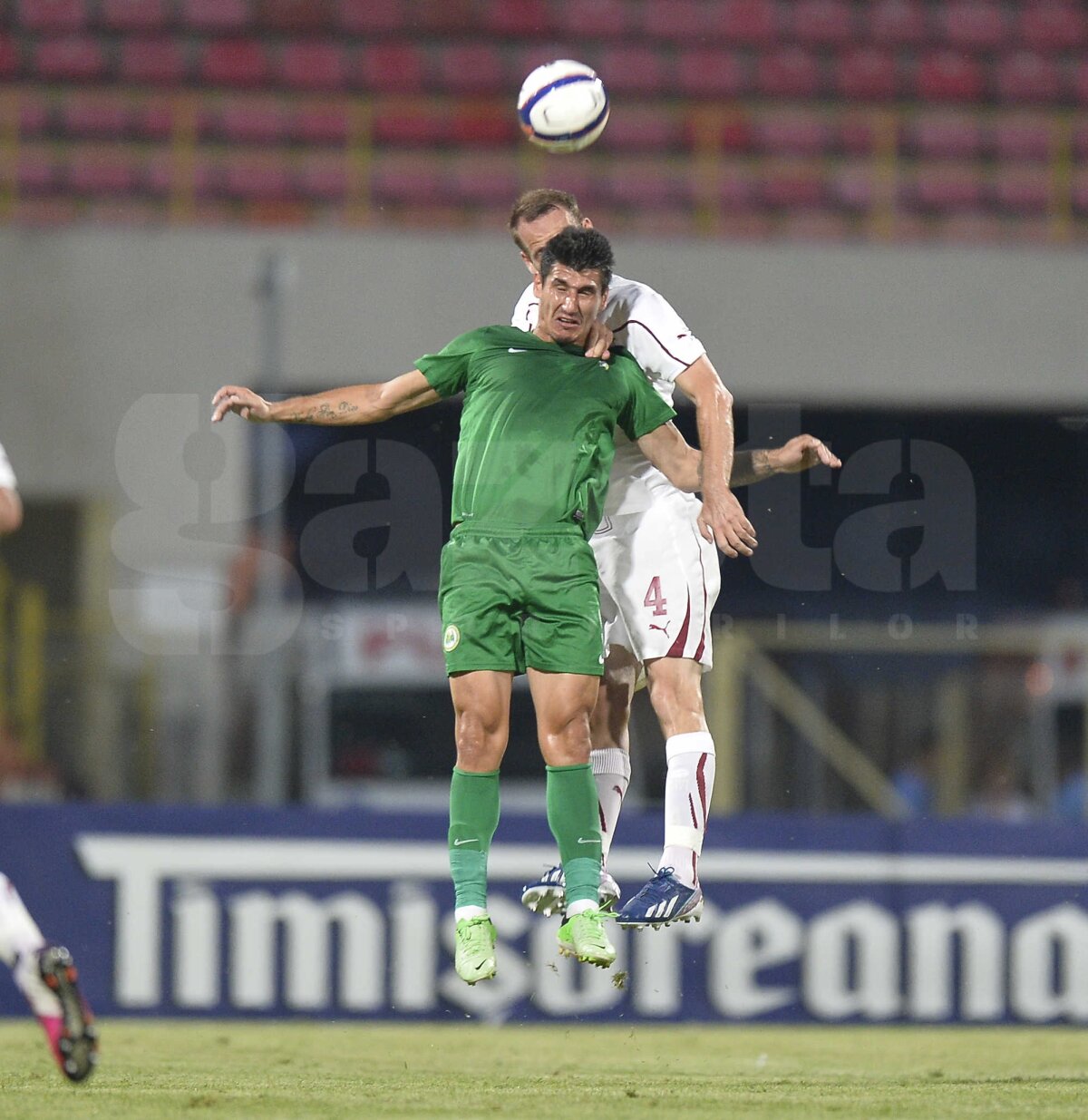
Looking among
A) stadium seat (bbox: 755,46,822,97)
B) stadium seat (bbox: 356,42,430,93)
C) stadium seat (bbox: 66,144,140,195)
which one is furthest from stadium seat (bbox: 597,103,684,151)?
stadium seat (bbox: 66,144,140,195)

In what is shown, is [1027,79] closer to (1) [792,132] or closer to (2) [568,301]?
(1) [792,132]

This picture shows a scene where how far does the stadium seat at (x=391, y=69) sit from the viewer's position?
1656 centimetres

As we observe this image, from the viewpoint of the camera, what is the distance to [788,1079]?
727 cm

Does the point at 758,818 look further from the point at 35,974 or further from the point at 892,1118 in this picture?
the point at 35,974

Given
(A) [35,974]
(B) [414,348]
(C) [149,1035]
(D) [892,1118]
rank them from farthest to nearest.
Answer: (B) [414,348] → (C) [149,1035] → (D) [892,1118] → (A) [35,974]

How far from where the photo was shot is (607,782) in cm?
716

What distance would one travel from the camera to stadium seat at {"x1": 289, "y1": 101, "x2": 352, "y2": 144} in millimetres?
16016

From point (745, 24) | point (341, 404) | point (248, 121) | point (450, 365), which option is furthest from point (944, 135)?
point (341, 404)

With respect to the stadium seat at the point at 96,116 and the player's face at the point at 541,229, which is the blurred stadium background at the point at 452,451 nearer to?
the stadium seat at the point at 96,116

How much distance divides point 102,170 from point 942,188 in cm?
710

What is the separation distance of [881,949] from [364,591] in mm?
4760

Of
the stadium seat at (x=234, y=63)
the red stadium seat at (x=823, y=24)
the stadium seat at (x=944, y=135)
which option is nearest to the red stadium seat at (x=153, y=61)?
the stadium seat at (x=234, y=63)

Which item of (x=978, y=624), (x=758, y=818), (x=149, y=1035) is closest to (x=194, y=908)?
(x=149, y=1035)

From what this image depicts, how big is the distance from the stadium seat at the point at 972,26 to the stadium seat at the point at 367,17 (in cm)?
491
